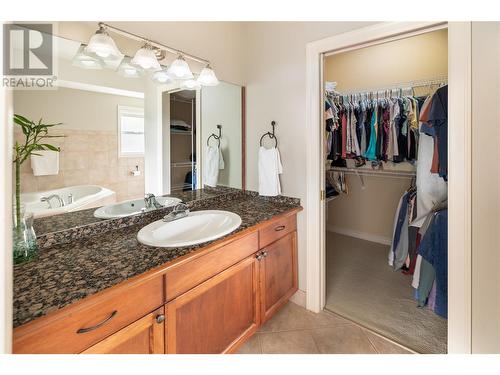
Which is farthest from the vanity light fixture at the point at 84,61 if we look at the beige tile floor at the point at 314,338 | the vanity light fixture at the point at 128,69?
the beige tile floor at the point at 314,338

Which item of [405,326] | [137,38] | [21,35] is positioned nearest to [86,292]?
[21,35]

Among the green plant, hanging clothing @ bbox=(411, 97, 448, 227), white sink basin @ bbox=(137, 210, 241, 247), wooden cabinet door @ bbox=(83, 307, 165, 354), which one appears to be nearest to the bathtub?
the green plant

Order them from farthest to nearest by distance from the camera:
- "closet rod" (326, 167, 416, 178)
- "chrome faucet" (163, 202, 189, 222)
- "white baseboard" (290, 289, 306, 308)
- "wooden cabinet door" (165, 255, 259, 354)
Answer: "closet rod" (326, 167, 416, 178)
"white baseboard" (290, 289, 306, 308)
"chrome faucet" (163, 202, 189, 222)
"wooden cabinet door" (165, 255, 259, 354)

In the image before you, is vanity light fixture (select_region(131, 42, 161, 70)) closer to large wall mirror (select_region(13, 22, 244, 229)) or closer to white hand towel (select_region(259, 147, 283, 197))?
large wall mirror (select_region(13, 22, 244, 229))

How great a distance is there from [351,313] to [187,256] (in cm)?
150

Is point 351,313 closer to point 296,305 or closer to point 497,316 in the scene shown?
point 296,305

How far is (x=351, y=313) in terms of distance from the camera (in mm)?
1907

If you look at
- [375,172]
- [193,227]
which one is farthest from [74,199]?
[375,172]

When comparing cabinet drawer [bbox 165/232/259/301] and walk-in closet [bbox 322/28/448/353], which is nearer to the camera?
cabinet drawer [bbox 165/232/259/301]

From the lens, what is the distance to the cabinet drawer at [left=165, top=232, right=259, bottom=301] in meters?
1.04

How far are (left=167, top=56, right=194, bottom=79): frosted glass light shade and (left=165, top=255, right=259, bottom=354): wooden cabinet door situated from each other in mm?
1271

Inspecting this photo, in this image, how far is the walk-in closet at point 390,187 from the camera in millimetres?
1769

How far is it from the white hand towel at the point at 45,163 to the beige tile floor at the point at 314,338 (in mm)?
1464
